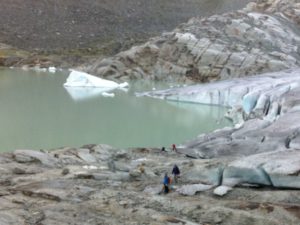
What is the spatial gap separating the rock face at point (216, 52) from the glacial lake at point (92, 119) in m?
6.24

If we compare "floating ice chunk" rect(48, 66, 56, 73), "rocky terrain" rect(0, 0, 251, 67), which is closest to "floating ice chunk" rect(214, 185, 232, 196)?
"floating ice chunk" rect(48, 66, 56, 73)

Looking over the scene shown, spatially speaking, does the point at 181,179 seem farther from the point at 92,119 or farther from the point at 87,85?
the point at 87,85

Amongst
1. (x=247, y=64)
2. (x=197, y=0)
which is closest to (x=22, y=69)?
(x=247, y=64)

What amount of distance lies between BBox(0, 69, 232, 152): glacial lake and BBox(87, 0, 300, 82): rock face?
246 inches

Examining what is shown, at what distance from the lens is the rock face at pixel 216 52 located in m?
32.3

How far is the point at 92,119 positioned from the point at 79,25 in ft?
137

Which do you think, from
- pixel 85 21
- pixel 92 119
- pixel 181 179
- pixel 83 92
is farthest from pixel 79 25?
pixel 181 179

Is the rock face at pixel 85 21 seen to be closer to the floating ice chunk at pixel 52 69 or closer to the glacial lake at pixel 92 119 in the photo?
the floating ice chunk at pixel 52 69

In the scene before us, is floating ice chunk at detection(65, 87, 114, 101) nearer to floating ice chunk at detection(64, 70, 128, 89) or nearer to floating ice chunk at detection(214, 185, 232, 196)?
floating ice chunk at detection(64, 70, 128, 89)

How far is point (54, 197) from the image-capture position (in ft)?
26.6

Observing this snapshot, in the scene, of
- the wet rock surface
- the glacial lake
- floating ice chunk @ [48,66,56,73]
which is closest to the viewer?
the wet rock surface

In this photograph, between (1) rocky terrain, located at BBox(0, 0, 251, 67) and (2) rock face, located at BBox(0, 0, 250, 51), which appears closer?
(1) rocky terrain, located at BBox(0, 0, 251, 67)

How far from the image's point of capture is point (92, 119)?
1973cm

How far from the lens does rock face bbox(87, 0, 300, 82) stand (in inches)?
1271
